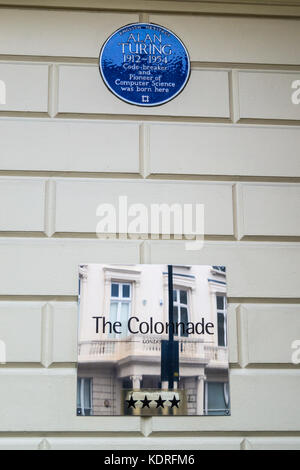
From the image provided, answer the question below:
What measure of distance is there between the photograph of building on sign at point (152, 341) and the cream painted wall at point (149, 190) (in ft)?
0.26

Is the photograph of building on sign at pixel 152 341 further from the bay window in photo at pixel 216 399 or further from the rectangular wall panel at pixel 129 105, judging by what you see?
the rectangular wall panel at pixel 129 105

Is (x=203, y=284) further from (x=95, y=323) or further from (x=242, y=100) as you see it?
(x=242, y=100)

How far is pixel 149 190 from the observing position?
471 cm

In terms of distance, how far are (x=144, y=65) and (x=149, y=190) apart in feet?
3.05

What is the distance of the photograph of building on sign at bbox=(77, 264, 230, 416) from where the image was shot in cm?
436

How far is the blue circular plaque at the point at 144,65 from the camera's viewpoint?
4.84 metres

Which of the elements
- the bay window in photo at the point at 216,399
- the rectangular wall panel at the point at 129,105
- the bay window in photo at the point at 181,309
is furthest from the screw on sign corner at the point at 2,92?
the bay window in photo at the point at 216,399

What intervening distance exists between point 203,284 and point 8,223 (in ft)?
4.57

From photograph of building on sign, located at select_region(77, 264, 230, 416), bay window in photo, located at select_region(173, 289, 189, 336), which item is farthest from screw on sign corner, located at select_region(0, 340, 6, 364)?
bay window in photo, located at select_region(173, 289, 189, 336)

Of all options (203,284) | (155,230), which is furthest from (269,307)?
(155,230)

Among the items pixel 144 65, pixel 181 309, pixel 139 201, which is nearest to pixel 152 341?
pixel 181 309

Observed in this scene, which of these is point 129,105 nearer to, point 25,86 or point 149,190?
point 149,190

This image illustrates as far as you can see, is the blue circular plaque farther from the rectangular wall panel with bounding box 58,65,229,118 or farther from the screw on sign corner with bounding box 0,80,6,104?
the screw on sign corner with bounding box 0,80,6,104

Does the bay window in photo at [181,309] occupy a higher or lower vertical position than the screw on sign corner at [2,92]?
lower
